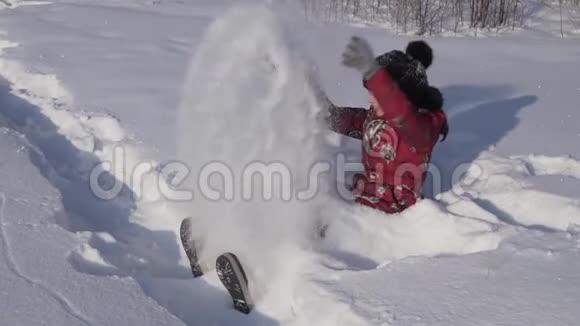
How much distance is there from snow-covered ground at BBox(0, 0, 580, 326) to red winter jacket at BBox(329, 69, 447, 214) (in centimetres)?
10

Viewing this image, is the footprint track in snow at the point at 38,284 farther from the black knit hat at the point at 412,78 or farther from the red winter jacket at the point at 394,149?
the black knit hat at the point at 412,78

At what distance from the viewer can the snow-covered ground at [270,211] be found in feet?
7.40

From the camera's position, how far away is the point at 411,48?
9.81 feet

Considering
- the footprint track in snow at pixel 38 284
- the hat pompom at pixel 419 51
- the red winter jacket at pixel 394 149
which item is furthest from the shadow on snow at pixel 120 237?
the hat pompom at pixel 419 51

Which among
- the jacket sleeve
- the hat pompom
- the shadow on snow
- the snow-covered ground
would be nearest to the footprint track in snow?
the snow-covered ground

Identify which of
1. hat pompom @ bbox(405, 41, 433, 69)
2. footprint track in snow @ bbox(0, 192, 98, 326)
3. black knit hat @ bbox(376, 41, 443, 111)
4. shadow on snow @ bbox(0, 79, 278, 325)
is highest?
hat pompom @ bbox(405, 41, 433, 69)

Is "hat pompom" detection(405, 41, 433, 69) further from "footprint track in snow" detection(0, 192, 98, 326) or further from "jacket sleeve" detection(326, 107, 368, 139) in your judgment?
"footprint track in snow" detection(0, 192, 98, 326)

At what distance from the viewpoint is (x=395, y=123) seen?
2844mm

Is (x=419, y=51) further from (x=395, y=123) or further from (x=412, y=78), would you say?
(x=395, y=123)

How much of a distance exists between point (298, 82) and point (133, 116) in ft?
4.57

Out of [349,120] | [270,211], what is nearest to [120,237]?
[270,211]

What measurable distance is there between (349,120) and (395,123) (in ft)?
1.52

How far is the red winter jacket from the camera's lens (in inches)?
109

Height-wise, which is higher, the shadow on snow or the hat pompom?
the hat pompom
